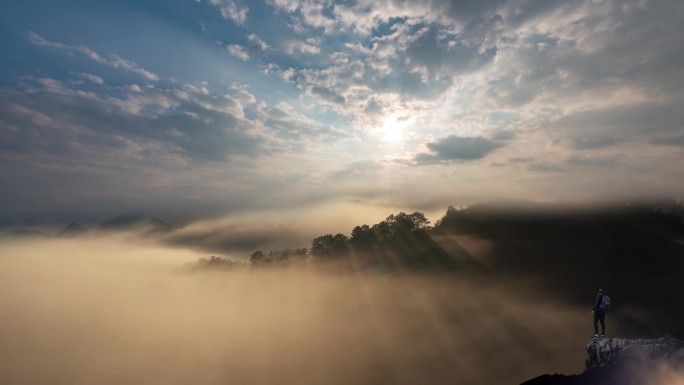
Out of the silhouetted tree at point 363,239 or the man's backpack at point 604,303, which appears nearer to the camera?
the man's backpack at point 604,303

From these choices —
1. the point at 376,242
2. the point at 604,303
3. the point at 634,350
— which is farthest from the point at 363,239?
the point at 634,350

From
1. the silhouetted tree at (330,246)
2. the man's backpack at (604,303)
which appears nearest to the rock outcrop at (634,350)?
the man's backpack at (604,303)

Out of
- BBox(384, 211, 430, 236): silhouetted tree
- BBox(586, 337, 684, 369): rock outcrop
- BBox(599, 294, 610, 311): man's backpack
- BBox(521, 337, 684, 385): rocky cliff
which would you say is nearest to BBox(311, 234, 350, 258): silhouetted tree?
BBox(384, 211, 430, 236): silhouetted tree

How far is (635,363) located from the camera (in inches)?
589

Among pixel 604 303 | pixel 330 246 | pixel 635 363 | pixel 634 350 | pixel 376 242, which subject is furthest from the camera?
pixel 330 246

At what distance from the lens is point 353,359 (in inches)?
1299

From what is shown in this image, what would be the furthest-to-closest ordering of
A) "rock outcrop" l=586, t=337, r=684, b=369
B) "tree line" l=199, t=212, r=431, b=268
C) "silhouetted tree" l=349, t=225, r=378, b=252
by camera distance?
"silhouetted tree" l=349, t=225, r=378, b=252, "tree line" l=199, t=212, r=431, b=268, "rock outcrop" l=586, t=337, r=684, b=369

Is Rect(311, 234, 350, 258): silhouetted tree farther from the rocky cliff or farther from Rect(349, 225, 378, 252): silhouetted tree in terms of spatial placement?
the rocky cliff

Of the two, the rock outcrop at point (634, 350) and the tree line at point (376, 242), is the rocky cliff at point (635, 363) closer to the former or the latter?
the rock outcrop at point (634, 350)

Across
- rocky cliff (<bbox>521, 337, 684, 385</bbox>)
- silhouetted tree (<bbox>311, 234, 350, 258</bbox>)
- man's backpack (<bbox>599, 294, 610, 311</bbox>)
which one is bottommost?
rocky cliff (<bbox>521, 337, 684, 385</bbox>)

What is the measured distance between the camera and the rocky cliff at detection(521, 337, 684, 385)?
14.0 m

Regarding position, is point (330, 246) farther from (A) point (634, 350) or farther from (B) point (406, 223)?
(A) point (634, 350)

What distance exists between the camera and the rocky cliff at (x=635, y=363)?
14009 mm

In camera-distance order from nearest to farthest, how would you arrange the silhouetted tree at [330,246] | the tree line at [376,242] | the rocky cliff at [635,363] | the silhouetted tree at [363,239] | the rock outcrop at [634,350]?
the rocky cliff at [635,363] < the rock outcrop at [634,350] < the tree line at [376,242] < the silhouetted tree at [363,239] < the silhouetted tree at [330,246]
